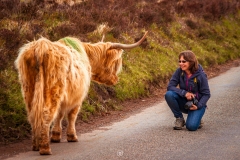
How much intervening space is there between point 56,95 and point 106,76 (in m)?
2.52

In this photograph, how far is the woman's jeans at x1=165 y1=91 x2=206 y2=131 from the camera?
26.3ft

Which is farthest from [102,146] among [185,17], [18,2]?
[185,17]

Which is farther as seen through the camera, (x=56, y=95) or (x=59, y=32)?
(x=59, y=32)

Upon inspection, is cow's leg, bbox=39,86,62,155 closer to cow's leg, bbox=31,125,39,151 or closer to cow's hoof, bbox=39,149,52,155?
cow's hoof, bbox=39,149,52,155

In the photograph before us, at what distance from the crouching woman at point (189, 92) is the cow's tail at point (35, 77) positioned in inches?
99.7

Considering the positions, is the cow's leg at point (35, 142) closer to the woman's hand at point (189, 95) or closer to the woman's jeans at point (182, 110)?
the woman's jeans at point (182, 110)

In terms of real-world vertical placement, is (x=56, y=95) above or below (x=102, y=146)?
above

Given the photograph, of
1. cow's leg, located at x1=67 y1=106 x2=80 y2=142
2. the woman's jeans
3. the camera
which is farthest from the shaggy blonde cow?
the camera

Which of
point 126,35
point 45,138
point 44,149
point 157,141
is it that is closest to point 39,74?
point 45,138

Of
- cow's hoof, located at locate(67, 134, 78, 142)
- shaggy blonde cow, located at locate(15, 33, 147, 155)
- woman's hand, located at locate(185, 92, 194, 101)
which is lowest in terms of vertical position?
cow's hoof, located at locate(67, 134, 78, 142)

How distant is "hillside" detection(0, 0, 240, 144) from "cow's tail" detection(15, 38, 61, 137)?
1.17 m

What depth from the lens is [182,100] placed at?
8414 millimetres

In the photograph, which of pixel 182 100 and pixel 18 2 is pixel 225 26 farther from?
pixel 182 100

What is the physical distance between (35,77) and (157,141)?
2.01m
